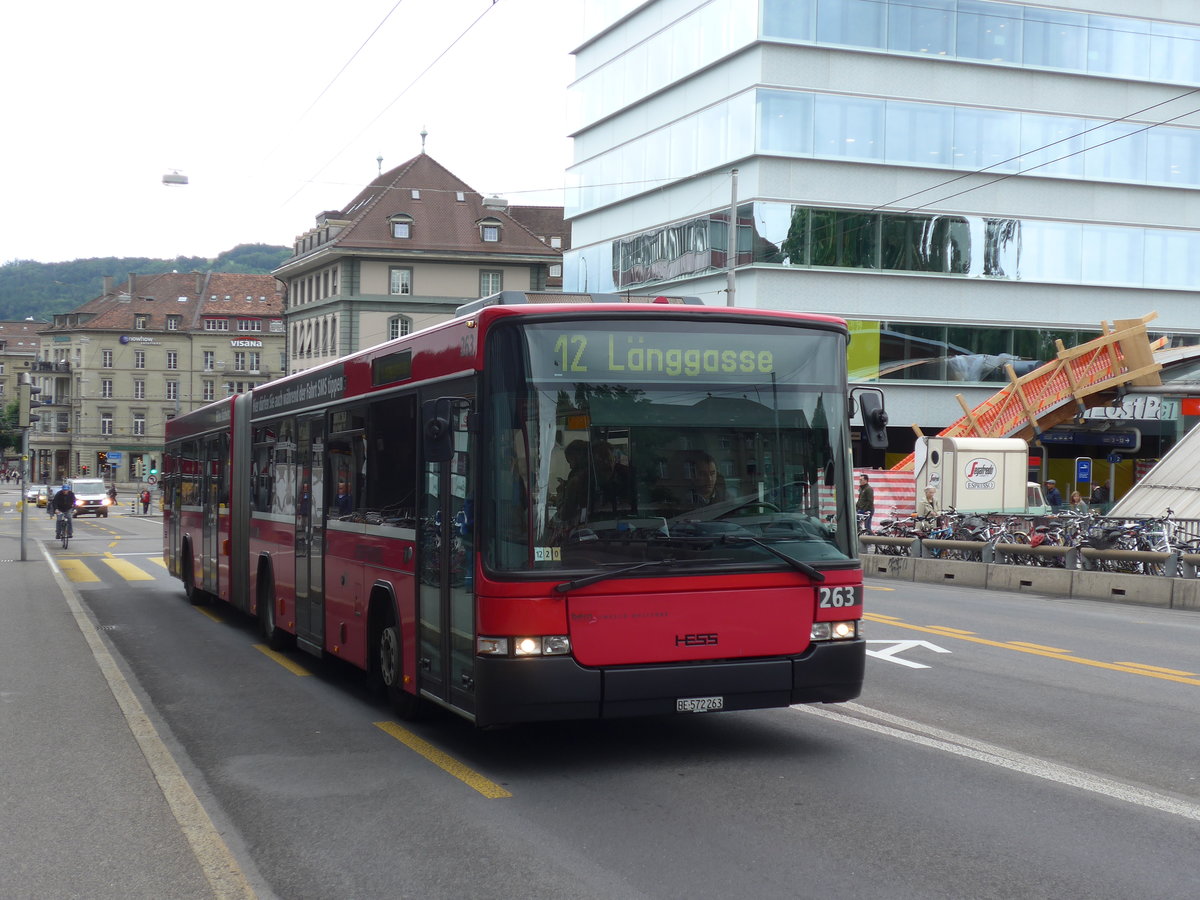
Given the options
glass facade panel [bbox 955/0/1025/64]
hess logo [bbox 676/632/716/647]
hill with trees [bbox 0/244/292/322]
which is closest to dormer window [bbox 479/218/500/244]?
glass facade panel [bbox 955/0/1025/64]

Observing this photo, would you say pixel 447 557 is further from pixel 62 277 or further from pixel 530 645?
pixel 62 277

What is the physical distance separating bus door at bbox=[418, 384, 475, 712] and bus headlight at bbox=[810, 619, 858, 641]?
197 cm

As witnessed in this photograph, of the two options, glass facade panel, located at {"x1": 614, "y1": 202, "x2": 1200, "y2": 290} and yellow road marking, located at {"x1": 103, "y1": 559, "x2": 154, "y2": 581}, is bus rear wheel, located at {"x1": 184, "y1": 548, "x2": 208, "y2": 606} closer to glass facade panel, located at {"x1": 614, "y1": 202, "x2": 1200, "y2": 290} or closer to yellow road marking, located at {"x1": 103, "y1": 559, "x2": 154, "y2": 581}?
yellow road marking, located at {"x1": 103, "y1": 559, "x2": 154, "y2": 581}

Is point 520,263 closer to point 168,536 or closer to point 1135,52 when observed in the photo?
point 1135,52

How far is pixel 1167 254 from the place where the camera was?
46969 millimetres

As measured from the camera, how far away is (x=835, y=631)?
26.5ft

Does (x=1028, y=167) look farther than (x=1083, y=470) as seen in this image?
No

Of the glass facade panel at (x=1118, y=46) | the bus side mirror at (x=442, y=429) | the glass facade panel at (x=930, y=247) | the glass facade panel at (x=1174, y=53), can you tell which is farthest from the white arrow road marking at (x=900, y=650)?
the glass facade panel at (x=1174, y=53)

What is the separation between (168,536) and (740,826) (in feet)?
55.7

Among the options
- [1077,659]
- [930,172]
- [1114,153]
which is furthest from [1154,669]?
[1114,153]

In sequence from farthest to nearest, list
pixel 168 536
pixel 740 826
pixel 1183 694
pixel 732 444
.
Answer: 1. pixel 168 536
2. pixel 1183 694
3. pixel 732 444
4. pixel 740 826

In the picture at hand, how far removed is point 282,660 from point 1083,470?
125ft

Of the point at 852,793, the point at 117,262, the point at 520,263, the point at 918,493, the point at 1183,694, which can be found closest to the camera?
the point at 852,793

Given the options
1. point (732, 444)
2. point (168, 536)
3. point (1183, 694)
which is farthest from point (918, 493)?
point (732, 444)
